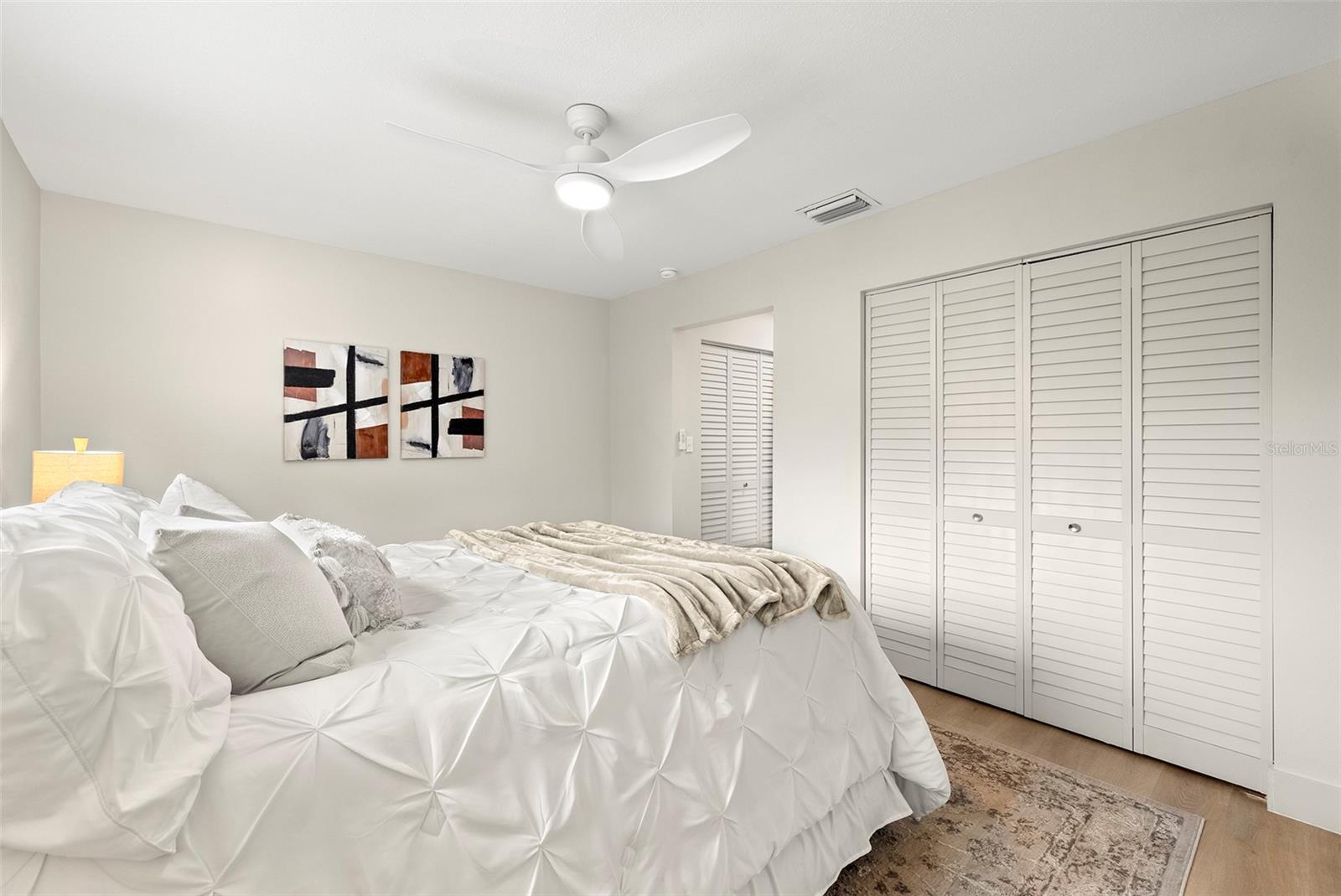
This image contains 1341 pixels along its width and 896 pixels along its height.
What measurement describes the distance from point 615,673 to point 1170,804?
84.0 inches

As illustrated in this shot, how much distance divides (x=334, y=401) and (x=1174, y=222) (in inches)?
169

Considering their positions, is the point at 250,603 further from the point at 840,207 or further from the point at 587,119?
the point at 840,207

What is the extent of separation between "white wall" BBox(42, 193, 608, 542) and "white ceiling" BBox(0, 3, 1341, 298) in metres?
0.37

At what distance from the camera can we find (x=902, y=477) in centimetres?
328

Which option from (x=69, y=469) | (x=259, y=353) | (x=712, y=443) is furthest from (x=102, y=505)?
(x=712, y=443)

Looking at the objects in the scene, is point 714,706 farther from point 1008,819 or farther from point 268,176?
point 268,176

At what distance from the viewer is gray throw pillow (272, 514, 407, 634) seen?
1530 millimetres

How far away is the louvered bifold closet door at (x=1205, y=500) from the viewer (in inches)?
87.6

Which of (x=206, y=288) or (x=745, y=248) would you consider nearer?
(x=206, y=288)

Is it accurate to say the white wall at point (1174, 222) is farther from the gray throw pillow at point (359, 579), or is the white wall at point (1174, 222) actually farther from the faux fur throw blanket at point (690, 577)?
the gray throw pillow at point (359, 579)

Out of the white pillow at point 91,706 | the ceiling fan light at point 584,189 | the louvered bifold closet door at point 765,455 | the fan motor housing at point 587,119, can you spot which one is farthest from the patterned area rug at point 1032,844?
the louvered bifold closet door at point 765,455

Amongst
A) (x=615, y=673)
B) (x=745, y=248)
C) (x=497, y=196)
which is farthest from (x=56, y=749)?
(x=745, y=248)

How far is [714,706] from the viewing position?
1.58m

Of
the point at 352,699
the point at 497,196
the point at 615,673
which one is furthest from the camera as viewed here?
the point at 497,196
